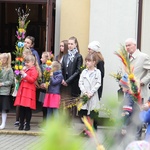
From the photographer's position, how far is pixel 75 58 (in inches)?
386

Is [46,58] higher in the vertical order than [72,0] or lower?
lower

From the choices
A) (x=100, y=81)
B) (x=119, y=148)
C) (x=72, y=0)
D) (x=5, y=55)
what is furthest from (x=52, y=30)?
(x=119, y=148)

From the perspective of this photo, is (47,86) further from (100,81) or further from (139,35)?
(139,35)

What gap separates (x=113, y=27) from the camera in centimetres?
1054

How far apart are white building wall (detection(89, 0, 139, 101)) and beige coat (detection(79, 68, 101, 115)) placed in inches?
53.7

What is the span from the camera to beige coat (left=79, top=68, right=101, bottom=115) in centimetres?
902

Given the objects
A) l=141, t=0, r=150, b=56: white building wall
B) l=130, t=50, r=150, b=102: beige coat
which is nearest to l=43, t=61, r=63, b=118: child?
l=130, t=50, r=150, b=102: beige coat

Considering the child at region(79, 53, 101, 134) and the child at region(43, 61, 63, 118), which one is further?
the child at region(43, 61, 63, 118)

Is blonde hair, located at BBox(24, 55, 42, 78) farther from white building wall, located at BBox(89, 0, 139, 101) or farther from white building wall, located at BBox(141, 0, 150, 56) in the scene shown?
white building wall, located at BBox(141, 0, 150, 56)

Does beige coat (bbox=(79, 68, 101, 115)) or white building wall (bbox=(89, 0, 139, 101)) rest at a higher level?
white building wall (bbox=(89, 0, 139, 101))

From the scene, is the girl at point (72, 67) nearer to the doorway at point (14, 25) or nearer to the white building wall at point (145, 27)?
the white building wall at point (145, 27)

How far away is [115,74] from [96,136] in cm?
799

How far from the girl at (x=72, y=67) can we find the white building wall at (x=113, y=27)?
89 cm

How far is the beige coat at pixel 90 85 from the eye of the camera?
9023mm
